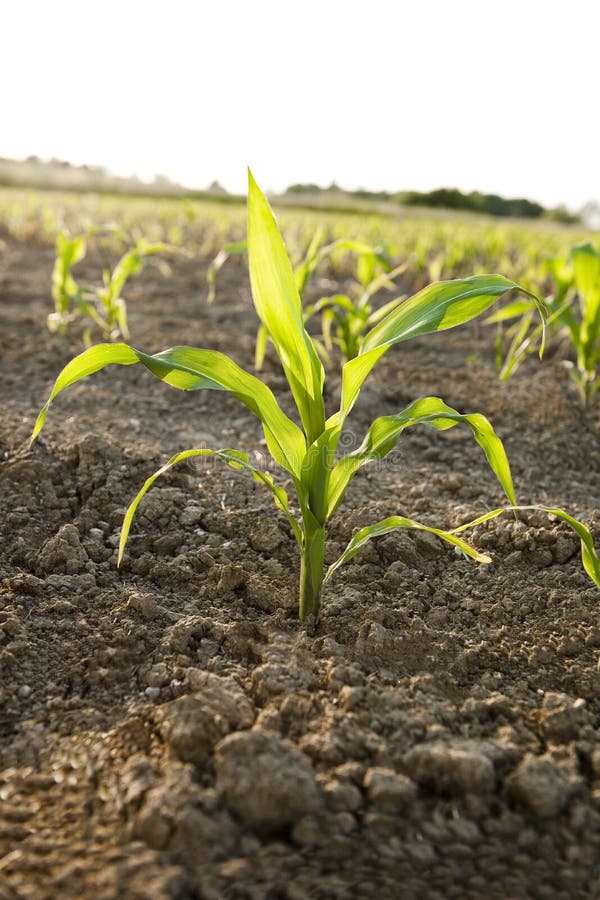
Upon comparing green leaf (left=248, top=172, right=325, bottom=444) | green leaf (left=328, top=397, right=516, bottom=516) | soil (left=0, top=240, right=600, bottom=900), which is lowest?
soil (left=0, top=240, right=600, bottom=900)

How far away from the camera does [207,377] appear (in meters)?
1.20

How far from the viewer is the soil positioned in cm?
91

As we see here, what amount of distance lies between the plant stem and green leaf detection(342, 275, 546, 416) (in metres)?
0.24

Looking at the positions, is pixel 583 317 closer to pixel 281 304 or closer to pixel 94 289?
pixel 281 304

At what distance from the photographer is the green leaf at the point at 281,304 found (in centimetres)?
122

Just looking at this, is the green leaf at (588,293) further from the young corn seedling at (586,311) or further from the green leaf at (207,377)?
the green leaf at (207,377)

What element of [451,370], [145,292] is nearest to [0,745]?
[451,370]

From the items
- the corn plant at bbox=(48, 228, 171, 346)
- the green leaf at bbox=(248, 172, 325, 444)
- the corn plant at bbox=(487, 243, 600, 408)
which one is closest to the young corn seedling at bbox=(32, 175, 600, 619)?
the green leaf at bbox=(248, 172, 325, 444)

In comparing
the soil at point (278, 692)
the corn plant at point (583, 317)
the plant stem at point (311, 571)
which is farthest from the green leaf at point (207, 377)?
the corn plant at point (583, 317)

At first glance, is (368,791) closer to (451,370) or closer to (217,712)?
(217,712)

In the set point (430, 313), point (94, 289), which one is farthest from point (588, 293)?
point (94, 289)

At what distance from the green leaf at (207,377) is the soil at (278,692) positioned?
0.35 m

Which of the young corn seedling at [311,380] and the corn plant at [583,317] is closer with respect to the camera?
the young corn seedling at [311,380]

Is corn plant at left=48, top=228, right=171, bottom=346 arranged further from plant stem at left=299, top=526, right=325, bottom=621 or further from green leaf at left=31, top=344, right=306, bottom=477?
plant stem at left=299, top=526, right=325, bottom=621
